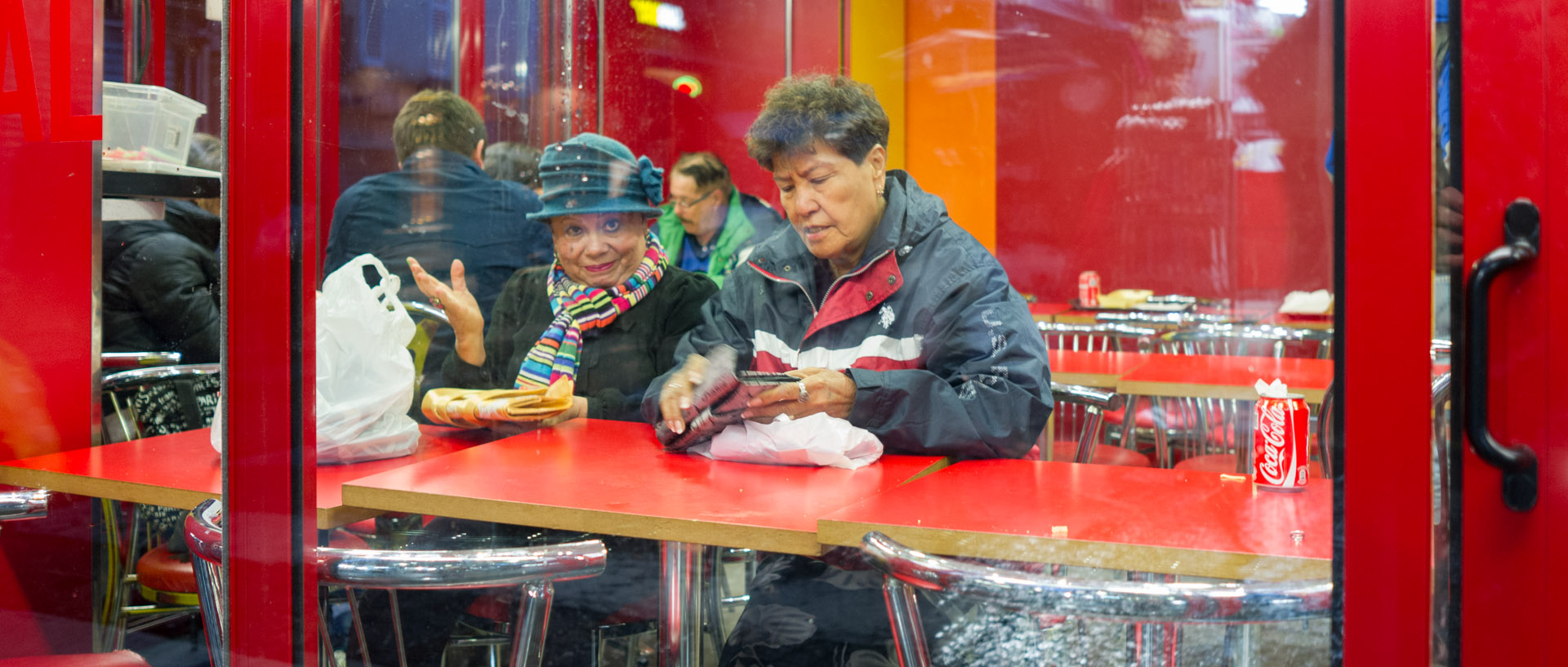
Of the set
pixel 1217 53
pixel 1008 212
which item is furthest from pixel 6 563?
pixel 1217 53

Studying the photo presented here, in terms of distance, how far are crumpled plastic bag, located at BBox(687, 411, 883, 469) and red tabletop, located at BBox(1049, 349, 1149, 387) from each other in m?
0.41

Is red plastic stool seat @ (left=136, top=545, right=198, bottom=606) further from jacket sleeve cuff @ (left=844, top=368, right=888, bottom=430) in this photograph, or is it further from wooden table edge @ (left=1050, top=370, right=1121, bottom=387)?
wooden table edge @ (left=1050, top=370, right=1121, bottom=387)

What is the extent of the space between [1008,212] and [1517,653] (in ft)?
2.63

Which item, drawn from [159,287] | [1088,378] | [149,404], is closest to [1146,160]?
[1088,378]

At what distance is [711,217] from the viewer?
Answer: 181 cm

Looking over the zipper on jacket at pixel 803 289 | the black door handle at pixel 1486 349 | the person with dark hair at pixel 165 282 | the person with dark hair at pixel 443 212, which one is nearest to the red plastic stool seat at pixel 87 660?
the person with dark hair at pixel 165 282

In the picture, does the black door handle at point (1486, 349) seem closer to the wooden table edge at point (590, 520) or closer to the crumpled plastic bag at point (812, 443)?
the wooden table edge at point (590, 520)

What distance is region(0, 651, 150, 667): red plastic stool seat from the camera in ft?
5.24

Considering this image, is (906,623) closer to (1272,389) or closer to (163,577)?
(1272,389)

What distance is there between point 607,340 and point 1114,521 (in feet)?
3.27

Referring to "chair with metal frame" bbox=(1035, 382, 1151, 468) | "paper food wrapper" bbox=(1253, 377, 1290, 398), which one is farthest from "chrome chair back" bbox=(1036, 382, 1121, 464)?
"paper food wrapper" bbox=(1253, 377, 1290, 398)

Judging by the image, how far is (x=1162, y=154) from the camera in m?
1.39

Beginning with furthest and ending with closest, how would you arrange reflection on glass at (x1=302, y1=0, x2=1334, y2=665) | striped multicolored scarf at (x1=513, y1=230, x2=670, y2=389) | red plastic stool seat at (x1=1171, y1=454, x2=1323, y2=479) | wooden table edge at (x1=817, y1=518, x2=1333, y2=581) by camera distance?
striped multicolored scarf at (x1=513, y1=230, x2=670, y2=389) → red plastic stool seat at (x1=1171, y1=454, x2=1323, y2=479) → reflection on glass at (x1=302, y1=0, x2=1334, y2=665) → wooden table edge at (x1=817, y1=518, x2=1333, y2=581)

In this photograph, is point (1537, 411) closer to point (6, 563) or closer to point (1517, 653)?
point (1517, 653)
